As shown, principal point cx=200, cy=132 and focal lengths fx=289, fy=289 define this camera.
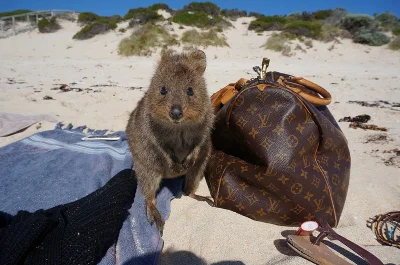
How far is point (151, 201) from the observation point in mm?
2814

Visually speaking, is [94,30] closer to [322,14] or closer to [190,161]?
[190,161]

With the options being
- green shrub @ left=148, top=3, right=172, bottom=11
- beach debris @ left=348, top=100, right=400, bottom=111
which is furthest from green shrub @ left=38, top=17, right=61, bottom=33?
beach debris @ left=348, top=100, right=400, bottom=111

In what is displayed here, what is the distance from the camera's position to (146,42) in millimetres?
13359

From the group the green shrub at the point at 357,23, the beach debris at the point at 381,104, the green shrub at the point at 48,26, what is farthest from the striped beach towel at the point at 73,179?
the green shrub at the point at 48,26

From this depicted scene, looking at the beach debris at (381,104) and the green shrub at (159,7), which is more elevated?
the green shrub at (159,7)

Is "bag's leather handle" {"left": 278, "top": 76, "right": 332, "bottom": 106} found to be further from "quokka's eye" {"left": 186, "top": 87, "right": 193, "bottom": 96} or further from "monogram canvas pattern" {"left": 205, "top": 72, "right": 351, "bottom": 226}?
"quokka's eye" {"left": 186, "top": 87, "right": 193, "bottom": 96}

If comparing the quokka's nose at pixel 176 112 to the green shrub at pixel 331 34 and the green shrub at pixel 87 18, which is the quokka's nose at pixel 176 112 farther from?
the green shrub at pixel 87 18

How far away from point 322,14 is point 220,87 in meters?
21.1

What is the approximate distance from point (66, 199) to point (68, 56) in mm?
13683

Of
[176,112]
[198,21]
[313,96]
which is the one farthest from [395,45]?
[176,112]

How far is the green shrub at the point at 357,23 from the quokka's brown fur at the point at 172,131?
59.9 feet

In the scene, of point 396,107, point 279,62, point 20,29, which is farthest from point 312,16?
point 20,29

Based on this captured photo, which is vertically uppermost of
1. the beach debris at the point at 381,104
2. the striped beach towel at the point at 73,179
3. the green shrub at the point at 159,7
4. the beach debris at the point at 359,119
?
the green shrub at the point at 159,7

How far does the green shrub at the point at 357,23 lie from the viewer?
57.6 ft
